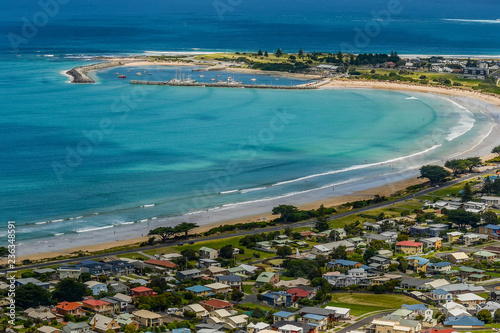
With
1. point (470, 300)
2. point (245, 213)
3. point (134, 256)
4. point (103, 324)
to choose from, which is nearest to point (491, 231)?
point (470, 300)

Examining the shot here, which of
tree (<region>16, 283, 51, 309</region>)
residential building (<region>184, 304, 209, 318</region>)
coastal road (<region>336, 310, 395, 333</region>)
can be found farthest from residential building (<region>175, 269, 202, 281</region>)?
coastal road (<region>336, 310, 395, 333</region>)

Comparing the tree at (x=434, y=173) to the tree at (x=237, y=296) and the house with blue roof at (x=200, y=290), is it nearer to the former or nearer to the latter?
the tree at (x=237, y=296)

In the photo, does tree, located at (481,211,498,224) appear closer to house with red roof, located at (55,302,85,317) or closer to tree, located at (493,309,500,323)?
tree, located at (493,309,500,323)

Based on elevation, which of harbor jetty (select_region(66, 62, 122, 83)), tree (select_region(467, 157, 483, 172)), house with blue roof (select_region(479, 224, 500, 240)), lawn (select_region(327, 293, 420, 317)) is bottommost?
lawn (select_region(327, 293, 420, 317))

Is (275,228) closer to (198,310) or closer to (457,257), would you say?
(457,257)

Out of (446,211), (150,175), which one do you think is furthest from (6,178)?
(446,211)

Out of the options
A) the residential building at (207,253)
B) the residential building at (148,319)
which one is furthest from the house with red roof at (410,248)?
the residential building at (148,319)

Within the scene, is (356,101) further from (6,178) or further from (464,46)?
(464,46)
